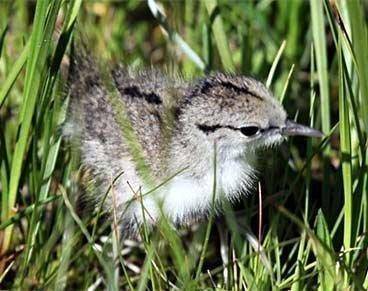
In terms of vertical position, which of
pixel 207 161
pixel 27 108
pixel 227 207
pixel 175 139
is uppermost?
pixel 27 108

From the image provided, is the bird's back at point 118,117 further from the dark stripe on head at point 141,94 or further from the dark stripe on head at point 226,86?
the dark stripe on head at point 226,86

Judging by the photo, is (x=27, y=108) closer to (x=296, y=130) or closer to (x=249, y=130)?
(x=249, y=130)

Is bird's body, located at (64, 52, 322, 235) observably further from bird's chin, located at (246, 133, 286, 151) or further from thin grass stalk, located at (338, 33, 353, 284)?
thin grass stalk, located at (338, 33, 353, 284)

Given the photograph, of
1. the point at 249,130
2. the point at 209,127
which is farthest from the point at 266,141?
the point at 209,127

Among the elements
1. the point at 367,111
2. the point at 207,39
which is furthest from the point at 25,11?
the point at 367,111

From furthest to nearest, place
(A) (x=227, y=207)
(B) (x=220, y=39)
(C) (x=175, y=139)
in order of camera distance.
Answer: (B) (x=220, y=39), (C) (x=175, y=139), (A) (x=227, y=207)

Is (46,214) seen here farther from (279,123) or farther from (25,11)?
(25,11)

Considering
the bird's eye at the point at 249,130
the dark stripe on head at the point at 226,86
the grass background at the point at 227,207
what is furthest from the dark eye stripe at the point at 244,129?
the grass background at the point at 227,207

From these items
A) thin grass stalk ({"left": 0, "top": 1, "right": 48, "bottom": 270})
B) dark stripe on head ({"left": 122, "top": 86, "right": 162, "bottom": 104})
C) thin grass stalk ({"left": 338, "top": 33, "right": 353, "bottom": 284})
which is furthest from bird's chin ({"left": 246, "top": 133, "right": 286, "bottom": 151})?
thin grass stalk ({"left": 0, "top": 1, "right": 48, "bottom": 270})
